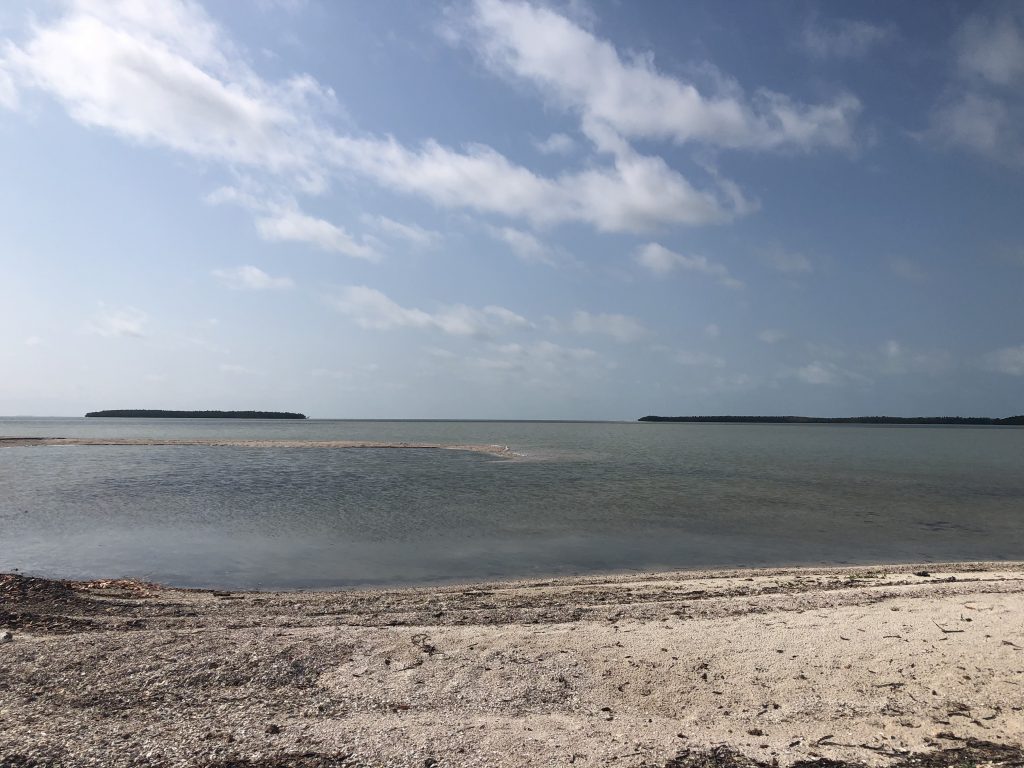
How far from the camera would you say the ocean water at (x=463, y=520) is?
16.3 metres

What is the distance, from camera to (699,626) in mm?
9406

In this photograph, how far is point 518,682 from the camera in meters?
7.51

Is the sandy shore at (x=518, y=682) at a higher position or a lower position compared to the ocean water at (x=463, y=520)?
higher

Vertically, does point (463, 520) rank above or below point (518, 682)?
below

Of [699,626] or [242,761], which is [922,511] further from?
[242,761]

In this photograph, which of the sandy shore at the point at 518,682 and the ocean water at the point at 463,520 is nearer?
the sandy shore at the point at 518,682

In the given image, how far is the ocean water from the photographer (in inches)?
640

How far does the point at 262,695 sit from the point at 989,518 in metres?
27.8

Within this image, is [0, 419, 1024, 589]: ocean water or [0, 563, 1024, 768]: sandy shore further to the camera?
[0, 419, 1024, 589]: ocean water

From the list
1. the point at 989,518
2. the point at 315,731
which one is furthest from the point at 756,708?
the point at 989,518

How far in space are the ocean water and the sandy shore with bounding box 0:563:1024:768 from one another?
486 cm

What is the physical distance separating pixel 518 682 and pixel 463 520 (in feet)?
51.1

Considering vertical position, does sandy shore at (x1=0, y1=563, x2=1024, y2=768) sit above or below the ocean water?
above

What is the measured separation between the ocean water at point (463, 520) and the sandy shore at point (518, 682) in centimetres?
486
